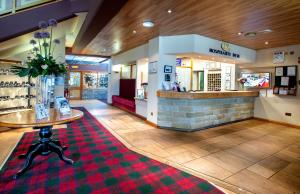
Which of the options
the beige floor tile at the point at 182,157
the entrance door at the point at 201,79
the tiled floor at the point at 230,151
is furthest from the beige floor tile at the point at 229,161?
the entrance door at the point at 201,79

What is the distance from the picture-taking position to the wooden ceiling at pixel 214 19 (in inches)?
123

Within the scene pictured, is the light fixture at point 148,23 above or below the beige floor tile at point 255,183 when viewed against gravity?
above

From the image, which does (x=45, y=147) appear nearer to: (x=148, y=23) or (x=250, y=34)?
(x=148, y=23)

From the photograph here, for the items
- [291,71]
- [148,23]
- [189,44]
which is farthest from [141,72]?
[291,71]

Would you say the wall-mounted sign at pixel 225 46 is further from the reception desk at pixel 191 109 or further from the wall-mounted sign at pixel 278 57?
the wall-mounted sign at pixel 278 57

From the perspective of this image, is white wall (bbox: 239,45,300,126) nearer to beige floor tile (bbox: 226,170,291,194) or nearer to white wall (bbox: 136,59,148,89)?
white wall (bbox: 136,59,148,89)

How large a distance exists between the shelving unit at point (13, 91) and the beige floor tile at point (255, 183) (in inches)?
229

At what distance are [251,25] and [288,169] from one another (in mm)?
3057

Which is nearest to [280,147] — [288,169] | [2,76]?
[288,169]

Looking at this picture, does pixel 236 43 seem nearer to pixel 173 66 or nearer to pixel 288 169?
pixel 173 66

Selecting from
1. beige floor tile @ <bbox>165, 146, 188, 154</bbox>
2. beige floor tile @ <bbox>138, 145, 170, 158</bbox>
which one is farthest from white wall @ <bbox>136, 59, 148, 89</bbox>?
beige floor tile @ <bbox>165, 146, 188, 154</bbox>

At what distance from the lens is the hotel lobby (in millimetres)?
2582

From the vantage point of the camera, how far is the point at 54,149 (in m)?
3.00

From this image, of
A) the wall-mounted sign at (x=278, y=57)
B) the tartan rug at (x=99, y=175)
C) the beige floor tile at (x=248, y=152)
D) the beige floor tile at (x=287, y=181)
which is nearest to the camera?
the tartan rug at (x=99, y=175)
